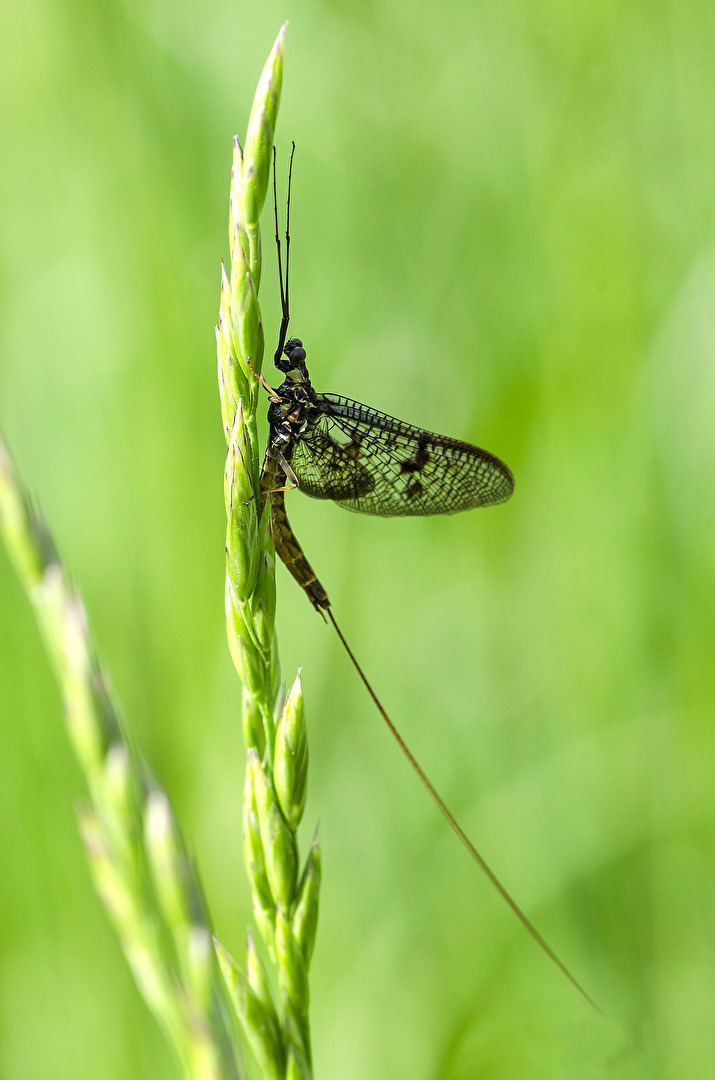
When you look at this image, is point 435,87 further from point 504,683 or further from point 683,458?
point 504,683

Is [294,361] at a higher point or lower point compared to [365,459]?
higher

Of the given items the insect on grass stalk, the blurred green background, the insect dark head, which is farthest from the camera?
the insect dark head

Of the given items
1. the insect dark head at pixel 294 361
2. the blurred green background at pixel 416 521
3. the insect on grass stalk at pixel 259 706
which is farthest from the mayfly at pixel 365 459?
the insect on grass stalk at pixel 259 706

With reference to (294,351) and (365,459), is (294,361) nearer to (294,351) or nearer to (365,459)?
(294,351)

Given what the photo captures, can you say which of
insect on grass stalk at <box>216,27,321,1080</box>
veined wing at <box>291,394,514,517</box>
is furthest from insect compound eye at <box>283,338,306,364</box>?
insect on grass stalk at <box>216,27,321,1080</box>

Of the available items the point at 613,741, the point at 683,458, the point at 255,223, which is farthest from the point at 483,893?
the point at 255,223

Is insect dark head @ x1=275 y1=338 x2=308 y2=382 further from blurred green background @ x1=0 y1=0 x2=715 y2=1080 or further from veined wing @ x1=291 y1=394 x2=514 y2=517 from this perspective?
blurred green background @ x1=0 y1=0 x2=715 y2=1080

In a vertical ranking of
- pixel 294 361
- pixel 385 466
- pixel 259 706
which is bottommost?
pixel 259 706

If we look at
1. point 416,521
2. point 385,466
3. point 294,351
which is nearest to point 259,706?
point 294,351
